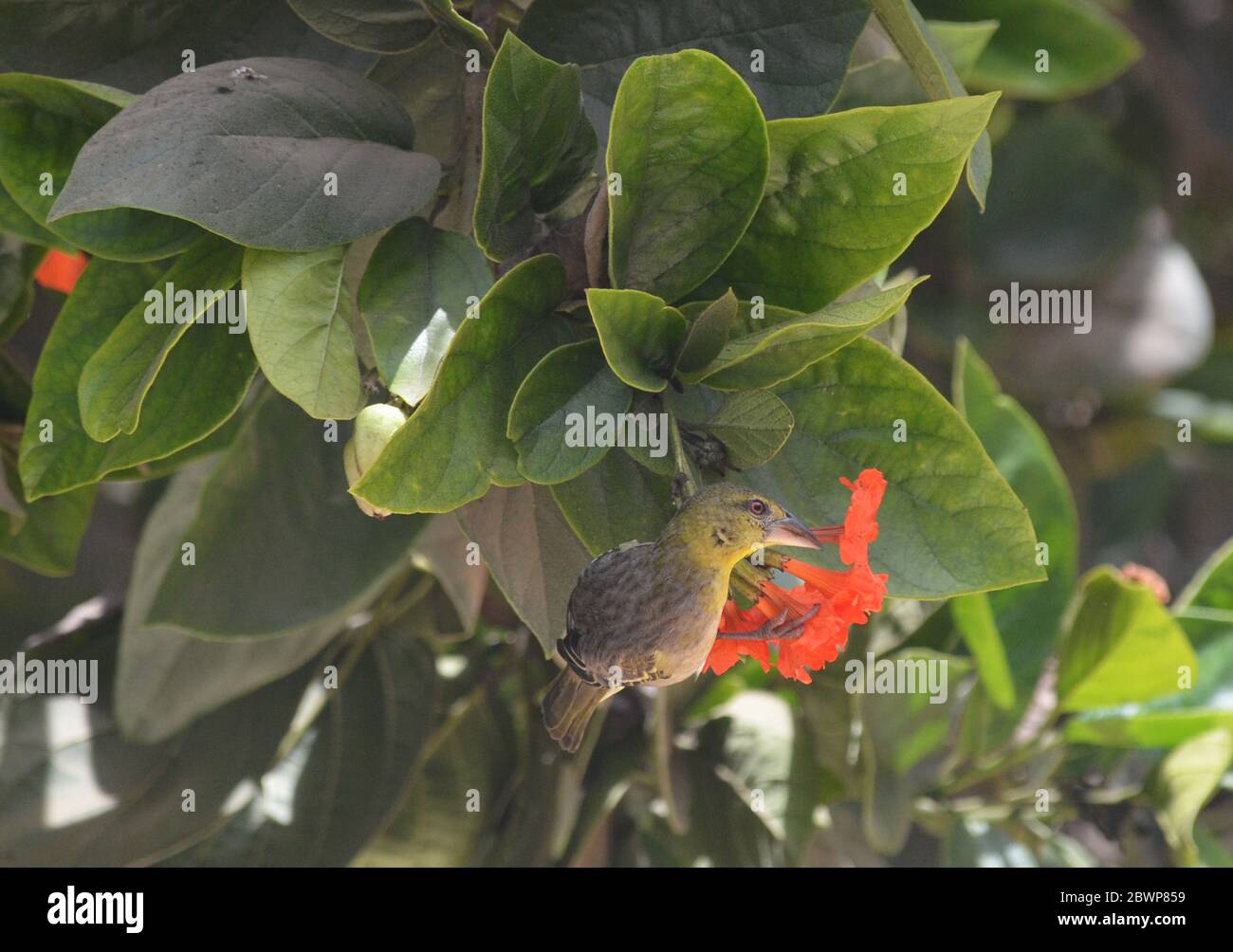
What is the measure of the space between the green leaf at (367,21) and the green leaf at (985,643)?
46cm

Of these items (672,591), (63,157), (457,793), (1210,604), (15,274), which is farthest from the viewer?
(1210,604)

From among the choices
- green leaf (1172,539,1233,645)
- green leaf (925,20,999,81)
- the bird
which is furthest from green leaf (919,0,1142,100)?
the bird

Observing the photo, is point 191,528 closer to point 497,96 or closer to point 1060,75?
point 497,96

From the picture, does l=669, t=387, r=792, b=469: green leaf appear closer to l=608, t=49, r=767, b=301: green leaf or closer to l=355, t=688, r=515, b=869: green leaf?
l=608, t=49, r=767, b=301: green leaf

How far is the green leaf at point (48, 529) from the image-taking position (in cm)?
59

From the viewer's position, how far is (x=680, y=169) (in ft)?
1.29

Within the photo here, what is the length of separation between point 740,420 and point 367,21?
202mm

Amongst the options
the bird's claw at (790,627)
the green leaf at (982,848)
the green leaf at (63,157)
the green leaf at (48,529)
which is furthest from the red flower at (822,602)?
the green leaf at (982,848)

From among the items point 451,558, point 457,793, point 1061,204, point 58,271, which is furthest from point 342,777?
point 1061,204

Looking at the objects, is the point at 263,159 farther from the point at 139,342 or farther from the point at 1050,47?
the point at 1050,47

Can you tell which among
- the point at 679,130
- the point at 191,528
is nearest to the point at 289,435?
the point at 191,528

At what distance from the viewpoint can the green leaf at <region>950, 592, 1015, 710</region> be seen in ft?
2.50

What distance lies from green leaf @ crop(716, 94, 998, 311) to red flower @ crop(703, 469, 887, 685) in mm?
74

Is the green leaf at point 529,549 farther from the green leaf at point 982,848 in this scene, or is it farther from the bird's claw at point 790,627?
the green leaf at point 982,848
